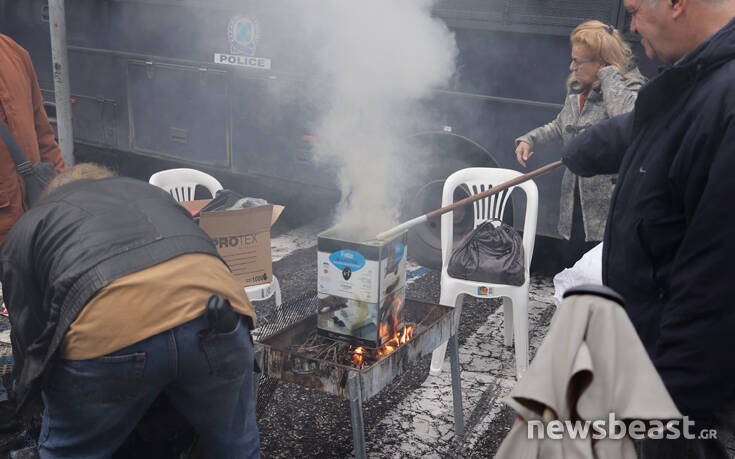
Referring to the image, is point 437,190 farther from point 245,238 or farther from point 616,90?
point 245,238

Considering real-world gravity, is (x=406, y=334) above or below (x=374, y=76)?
below

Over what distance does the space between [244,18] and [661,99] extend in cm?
448

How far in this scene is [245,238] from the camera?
353 centimetres

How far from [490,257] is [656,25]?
2148mm

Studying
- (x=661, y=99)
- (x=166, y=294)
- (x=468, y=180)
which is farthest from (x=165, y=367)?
(x=468, y=180)

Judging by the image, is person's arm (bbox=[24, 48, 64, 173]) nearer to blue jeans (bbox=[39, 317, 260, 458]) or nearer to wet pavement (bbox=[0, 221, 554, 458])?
wet pavement (bbox=[0, 221, 554, 458])

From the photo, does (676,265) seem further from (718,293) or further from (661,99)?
(661,99)

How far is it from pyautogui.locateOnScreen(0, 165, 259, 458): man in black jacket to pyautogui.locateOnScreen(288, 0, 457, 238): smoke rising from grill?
1.78m

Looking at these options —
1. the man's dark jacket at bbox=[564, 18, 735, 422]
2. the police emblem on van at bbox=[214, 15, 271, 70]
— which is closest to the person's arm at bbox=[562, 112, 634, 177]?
the man's dark jacket at bbox=[564, 18, 735, 422]

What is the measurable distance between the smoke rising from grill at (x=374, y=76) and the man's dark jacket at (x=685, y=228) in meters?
1.97

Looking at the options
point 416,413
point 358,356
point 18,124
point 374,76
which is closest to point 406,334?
point 358,356

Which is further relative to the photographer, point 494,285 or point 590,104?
point 590,104

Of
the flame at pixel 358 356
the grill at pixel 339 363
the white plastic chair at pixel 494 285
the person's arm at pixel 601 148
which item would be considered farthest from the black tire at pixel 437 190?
the flame at pixel 358 356

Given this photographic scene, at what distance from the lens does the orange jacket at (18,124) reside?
10.6ft
